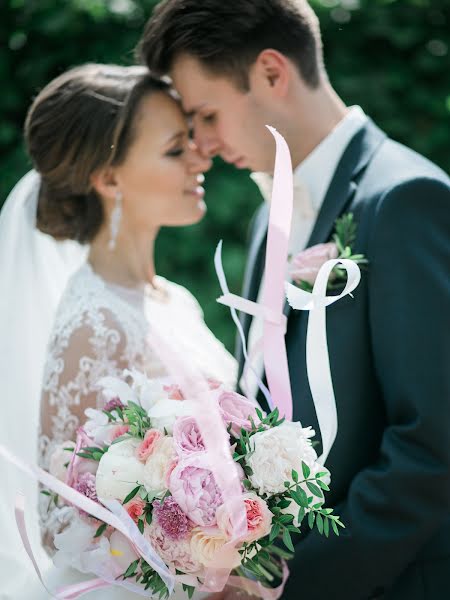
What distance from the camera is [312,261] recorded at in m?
2.39

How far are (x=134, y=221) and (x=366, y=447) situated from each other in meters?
1.33

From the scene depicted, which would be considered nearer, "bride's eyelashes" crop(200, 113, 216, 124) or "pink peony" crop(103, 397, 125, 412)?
"pink peony" crop(103, 397, 125, 412)

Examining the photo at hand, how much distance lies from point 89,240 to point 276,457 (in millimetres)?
1658

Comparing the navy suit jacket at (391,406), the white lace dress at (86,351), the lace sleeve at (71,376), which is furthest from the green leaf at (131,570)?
the lace sleeve at (71,376)

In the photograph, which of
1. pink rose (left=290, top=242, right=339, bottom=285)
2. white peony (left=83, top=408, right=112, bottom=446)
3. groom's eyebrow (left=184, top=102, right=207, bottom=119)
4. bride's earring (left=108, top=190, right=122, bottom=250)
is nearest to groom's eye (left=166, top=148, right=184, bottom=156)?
groom's eyebrow (left=184, top=102, right=207, bottom=119)

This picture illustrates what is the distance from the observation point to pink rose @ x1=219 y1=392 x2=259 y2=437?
1.80 m

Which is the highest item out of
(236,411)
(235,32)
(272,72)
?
(235,32)

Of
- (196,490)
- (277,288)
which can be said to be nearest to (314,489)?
(196,490)

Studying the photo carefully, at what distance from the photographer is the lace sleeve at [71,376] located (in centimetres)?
258

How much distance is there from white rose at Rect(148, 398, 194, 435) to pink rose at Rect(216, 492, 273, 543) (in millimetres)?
234

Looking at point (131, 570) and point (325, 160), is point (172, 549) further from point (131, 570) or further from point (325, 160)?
point (325, 160)

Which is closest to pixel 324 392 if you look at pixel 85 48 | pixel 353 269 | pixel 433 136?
pixel 353 269

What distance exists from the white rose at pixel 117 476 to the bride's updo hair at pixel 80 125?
1455 millimetres

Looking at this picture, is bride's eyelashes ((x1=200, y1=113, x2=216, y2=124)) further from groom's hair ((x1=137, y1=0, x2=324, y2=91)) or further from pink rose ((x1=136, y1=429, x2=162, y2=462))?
pink rose ((x1=136, y1=429, x2=162, y2=462))
